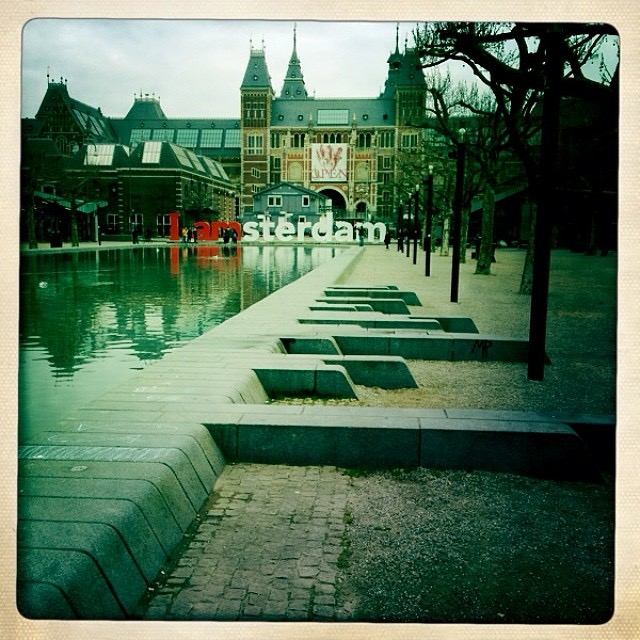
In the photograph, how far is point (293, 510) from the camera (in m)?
3.98

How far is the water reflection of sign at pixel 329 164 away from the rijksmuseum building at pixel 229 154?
0.03 meters

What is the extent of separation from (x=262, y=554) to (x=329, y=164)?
226 inches

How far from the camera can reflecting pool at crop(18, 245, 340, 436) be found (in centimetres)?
645

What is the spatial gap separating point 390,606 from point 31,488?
1.83 m

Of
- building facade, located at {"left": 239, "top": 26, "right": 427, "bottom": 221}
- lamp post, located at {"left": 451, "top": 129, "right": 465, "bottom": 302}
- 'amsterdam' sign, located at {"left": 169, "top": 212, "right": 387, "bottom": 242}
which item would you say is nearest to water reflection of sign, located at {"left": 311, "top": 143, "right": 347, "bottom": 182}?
building facade, located at {"left": 239, "top": 26, "right": 427, "bottom": 221}

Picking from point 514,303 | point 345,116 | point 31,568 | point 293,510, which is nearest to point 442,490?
point 293,510

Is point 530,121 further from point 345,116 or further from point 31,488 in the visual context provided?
point 31,488

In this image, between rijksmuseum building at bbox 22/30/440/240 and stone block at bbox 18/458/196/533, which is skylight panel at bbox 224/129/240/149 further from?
stone block at bbox 18/458/196/533

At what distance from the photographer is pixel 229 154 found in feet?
58.1

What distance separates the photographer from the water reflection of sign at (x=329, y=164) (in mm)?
7465

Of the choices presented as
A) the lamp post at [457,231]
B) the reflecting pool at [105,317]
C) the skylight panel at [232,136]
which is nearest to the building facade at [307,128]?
the skylight panel at [232,136]

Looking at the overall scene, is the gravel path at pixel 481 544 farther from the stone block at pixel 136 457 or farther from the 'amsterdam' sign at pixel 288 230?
the 'amsterdam' sign at pixel 288 230

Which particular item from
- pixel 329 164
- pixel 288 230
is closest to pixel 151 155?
pixel 288 230

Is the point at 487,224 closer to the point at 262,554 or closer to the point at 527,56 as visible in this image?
the point at 527,56
